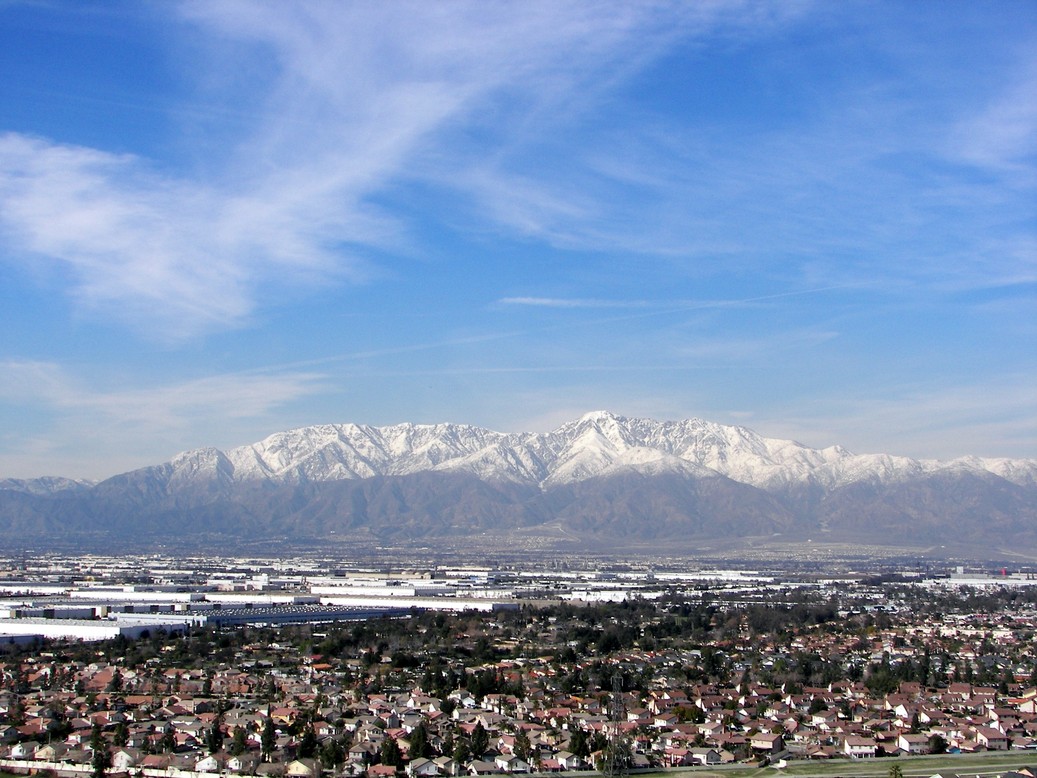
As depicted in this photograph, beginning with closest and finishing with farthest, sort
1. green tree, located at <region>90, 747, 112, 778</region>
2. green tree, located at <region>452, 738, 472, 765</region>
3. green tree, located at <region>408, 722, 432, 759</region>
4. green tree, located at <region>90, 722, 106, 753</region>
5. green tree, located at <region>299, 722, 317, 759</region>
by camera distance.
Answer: green tree, located at <region>90, 747, 112, 778</region> → green tree, located at <region>452, 738, 472, 765</region> → green tree, located at <region>299, 722, 317, 759</region> → green tree, located at <region>90, 722, 106, 753</region> → green tree, located at <region>408, 722, 432, 759</region>

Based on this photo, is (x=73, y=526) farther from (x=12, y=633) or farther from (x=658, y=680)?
(x=658, y=680)

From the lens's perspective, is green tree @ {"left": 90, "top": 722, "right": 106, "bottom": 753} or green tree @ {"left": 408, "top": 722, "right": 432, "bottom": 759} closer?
green tree @ {"left": 90, "top": 722, "right": 106, "bottom": 753}

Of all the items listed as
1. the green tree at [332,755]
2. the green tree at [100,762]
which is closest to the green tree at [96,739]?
the green tree at [100,762]

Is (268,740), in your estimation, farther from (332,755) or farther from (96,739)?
(96,739)

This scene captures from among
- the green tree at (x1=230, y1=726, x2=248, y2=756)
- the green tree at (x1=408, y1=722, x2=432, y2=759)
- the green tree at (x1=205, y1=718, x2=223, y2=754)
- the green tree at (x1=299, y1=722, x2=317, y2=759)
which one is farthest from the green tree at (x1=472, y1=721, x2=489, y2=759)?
the green tree at (x1=205, y1=718, x2=223, y2=754)

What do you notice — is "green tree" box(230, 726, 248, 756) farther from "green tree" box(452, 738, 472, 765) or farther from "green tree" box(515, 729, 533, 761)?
"green tree" box(515, 729, 533, 761)

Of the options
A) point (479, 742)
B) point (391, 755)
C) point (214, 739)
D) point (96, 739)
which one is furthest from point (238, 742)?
point (479, 742)

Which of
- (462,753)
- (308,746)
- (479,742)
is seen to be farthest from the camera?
(479,742)

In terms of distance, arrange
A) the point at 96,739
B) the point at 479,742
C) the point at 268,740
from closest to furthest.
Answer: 1. the point at 268,740
2. the point at 96,739
3. the point at 479,742

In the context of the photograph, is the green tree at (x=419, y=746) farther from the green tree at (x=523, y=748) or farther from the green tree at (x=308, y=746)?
the green tree at (x=308, y=746)

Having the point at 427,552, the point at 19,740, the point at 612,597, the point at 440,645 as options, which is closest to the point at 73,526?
the point at 427,552

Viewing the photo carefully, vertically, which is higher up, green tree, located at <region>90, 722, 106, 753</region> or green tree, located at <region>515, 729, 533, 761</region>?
green tree, located at <region>90, 722, 106, 753</region>
